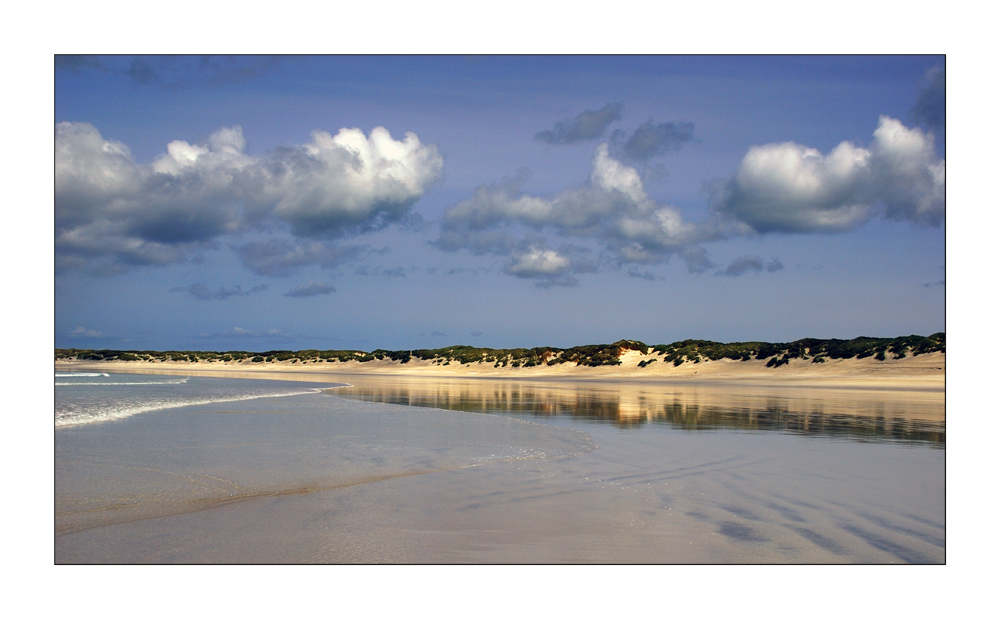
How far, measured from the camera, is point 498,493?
7.36m

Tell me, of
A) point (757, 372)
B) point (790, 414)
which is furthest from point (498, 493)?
point (757, 372)

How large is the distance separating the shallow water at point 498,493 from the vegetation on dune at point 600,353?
677cm

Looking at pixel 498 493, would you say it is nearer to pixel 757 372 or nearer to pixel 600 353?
pixel 757 372

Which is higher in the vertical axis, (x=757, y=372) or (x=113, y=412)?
(x=113, y=412)

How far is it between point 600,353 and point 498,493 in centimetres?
5343

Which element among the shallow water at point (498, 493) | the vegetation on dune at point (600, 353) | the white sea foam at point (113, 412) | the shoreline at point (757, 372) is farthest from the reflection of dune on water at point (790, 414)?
the shoreline at point (757, 372)

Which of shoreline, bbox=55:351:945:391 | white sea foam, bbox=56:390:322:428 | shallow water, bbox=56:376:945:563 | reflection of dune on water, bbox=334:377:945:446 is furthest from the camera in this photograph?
shoreline, bbox=55:351:945:391

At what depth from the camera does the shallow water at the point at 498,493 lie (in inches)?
212

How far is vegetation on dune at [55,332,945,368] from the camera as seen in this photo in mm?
40562

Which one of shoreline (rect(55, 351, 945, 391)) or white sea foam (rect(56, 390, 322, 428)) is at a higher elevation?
white sea foam (rect(56, 390, 322, 428))

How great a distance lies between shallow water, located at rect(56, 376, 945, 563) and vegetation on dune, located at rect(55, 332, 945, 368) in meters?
6.77

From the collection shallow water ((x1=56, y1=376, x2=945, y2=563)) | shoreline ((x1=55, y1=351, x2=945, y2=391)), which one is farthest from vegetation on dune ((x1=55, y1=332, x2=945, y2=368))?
shallow water ((x1=56, y1=376, x2=945, y2=563))

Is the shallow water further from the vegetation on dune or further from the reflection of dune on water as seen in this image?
the vegetation on dune
